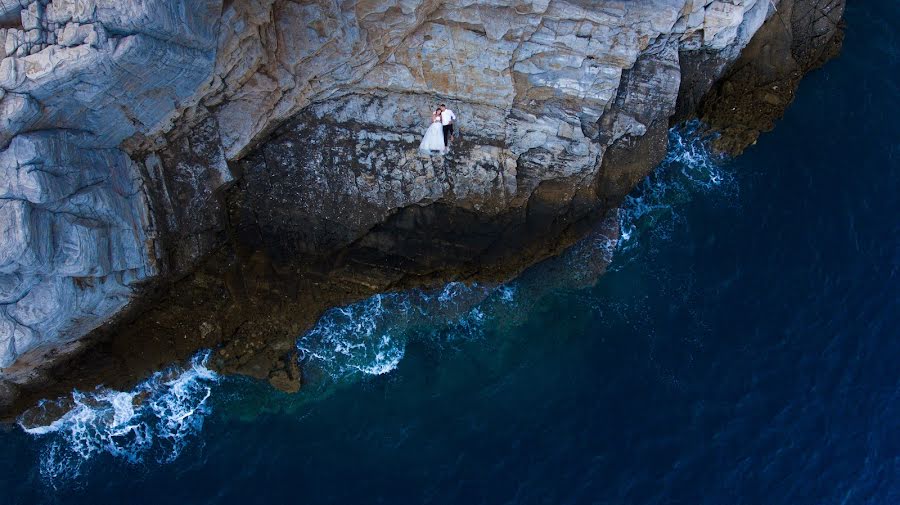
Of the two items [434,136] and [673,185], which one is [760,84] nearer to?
[673,185]

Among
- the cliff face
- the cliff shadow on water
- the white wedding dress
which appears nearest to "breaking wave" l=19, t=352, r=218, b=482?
the cliff shadow on water

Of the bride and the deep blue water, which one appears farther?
the deep blue water

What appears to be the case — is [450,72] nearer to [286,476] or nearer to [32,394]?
[286,476]

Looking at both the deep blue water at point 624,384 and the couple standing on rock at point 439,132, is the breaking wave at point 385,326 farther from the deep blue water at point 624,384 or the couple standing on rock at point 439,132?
the couple standing on rock at point 439,132

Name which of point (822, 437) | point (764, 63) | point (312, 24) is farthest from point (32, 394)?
point (764, 63)

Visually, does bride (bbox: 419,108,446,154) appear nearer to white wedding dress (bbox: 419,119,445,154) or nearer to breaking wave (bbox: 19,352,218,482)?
white wedding dress (bbox: 419,119,445,154)

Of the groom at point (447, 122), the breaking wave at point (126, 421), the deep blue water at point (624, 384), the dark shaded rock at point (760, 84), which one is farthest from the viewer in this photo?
the dark shaded rock at point (760, 84)

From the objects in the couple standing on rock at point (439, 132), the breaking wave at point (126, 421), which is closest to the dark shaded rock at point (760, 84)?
the couple standing on rock at point (439, 132)

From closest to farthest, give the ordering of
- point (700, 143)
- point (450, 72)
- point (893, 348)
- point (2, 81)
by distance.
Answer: point (2, 81) < point (450, 72) < point (893, 348) < point (700, 143)
